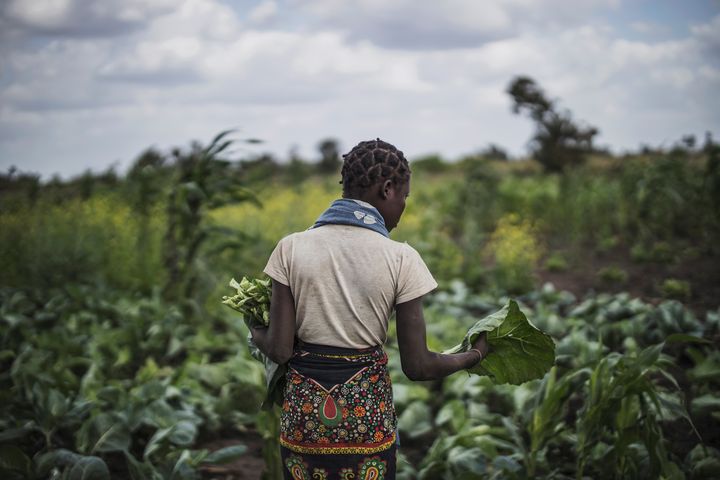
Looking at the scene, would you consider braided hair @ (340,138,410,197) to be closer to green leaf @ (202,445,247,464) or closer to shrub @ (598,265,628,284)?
green leaf @ (202,445,247,464)

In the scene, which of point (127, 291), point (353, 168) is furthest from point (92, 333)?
point (353, 168)

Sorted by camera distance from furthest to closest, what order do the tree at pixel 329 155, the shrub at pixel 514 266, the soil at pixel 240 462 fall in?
1. the tree at pixel 329 155
2. the shrub at pixel 514 266
3. the soil at pixel 240 462

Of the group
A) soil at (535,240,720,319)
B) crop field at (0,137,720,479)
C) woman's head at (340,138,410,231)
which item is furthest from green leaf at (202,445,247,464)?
soil at (535,240,720,319)

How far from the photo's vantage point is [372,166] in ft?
6.53

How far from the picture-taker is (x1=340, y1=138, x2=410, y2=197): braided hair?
1992 mm

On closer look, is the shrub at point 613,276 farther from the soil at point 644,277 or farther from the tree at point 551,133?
the tree at point 551,133

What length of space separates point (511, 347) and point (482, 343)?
14 centimetres

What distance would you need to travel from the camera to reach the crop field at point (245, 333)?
10.3ft

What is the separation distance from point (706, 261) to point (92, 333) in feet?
22.0

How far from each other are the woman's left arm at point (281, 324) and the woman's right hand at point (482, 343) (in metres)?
0.61

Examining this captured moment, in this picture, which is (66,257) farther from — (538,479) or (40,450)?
(538,479)

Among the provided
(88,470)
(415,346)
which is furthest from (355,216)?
(88,470)

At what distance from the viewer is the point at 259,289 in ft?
7.16

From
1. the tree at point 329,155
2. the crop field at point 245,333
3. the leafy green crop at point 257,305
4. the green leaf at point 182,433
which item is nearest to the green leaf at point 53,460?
the crop field at point 245,333
